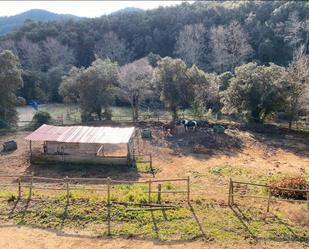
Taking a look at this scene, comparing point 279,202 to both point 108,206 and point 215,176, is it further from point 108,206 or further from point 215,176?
point 108,206

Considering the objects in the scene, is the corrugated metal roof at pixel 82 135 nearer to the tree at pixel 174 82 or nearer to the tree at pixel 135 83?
the tree at pixel 174 82

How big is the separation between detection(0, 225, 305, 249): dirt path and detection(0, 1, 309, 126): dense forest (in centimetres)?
3272

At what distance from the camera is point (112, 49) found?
5872cm

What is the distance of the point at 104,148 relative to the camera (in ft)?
84.2

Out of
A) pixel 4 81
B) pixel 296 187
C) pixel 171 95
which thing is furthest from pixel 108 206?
pixel 4 81

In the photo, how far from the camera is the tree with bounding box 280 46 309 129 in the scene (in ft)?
100

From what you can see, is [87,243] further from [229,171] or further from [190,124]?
[190,124]

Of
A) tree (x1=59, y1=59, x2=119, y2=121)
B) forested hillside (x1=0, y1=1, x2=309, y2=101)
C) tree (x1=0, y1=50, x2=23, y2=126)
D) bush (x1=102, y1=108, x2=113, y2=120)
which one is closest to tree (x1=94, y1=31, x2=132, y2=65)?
forested hillside (x1=0, y1=1, x2=309, y2=101)

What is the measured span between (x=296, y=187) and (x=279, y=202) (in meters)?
1.59

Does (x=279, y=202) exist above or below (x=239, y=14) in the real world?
below

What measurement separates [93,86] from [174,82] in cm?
780

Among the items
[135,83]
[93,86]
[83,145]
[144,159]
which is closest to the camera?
[83,145]

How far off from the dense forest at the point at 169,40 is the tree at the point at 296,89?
44.6 ft

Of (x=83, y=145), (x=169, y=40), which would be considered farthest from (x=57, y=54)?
(x=83, y=145)
